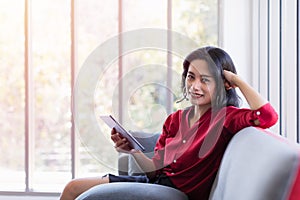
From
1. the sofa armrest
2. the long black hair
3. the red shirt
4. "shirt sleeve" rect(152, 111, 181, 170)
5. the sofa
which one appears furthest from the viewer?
the sofa armrest

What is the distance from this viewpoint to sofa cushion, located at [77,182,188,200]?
164 centimetres

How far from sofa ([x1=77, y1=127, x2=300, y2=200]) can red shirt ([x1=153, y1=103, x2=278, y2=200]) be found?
0.07 metres

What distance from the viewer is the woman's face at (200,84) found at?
1.89 m

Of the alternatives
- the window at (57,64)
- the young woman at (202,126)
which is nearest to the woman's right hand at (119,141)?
the young woman at (202,126)

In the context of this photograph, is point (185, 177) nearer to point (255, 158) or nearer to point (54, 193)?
point (255, 158)

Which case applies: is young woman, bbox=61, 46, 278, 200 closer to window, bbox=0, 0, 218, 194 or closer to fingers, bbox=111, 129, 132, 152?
fingers, bbox=111, 129, 132, 152

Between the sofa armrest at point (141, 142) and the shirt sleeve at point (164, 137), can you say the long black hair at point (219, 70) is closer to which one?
the shirt sleeve at point (164, 137)

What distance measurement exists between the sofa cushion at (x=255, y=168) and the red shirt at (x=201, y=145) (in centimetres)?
7

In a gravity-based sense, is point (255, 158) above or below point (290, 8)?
below

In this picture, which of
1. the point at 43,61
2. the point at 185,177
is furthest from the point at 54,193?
the point at 185,177

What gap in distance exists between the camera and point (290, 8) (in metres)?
2.20

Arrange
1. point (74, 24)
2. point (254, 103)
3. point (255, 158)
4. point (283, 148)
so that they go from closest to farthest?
point (283, 148), point (255, 158), point (254, 103), point (74, 24)

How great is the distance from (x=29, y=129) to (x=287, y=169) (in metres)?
2.48

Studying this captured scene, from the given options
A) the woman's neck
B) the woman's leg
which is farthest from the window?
Answer: the woman's neck
